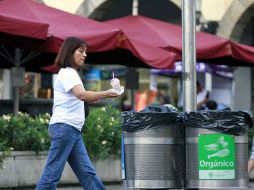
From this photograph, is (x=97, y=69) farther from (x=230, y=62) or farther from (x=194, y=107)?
(x=194, y=107)

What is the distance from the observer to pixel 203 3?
2373 cm

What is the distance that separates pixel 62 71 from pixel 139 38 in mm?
8373

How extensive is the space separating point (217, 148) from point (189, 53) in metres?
1.30

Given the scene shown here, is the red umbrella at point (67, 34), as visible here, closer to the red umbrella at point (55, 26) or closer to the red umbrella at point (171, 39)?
the red umbrella at point (55, 26)

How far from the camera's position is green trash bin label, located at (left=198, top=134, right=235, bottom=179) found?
901 centimetres

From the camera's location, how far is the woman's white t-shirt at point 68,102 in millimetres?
8039

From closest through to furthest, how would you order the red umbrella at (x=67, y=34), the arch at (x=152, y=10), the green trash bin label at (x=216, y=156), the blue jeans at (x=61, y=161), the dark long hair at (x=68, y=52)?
the blue jeans at (x=61, y=161), the dark long hair at (x=68, y=52), the green trash bin label at (x=216, y=156), the red umbrella at (x=67, y=34), the arch at (x=152, y=10)

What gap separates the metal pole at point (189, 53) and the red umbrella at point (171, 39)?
19.6 feet

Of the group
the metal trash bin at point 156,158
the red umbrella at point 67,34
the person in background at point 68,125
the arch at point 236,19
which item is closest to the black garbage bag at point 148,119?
the metal trash bin at point 156,158

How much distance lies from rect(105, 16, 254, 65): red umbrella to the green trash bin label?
6.93m

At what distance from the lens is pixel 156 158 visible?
9.11 m

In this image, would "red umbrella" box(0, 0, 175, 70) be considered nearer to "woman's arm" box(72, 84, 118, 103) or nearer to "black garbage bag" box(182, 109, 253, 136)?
"black garbage bag" box(182, 109, 253, 136)

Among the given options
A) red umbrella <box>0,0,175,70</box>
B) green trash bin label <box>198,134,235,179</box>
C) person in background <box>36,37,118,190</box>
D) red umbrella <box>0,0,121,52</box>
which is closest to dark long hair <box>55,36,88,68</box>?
person in background <box>36,37,118,190</box>

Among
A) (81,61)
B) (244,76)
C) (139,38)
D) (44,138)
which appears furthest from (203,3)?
(81,61)
